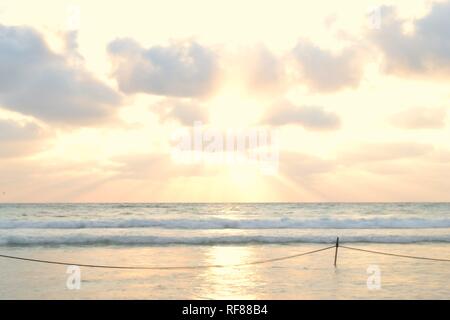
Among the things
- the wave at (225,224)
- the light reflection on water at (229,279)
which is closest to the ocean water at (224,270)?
the light reflection on water at (229,279)

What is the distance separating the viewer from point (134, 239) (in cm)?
2186

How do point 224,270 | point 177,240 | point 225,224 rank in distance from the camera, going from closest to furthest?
point 224,270
point 177,240
point 225,224

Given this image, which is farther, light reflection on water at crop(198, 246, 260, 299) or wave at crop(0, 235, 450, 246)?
wave at crop(0, 235, 450, 246)

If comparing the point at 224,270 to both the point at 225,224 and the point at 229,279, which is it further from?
the point at 225,224

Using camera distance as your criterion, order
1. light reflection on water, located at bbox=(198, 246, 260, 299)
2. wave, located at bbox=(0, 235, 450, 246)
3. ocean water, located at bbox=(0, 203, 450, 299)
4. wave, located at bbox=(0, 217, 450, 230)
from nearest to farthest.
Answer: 1. light reflection on water, located at bbox=(198, 246, 260, 299)
2. ocean water, located at bbox=(0, 203, 450, 299)
3. wave, located at bbox=(0, 235, 450, 246)
4. wave, located at bbox=(0, 217, 450, 230)

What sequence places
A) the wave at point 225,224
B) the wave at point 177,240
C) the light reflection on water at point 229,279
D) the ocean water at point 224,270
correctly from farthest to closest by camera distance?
the wave at point 225,224, the wave at point 177,240, the ocean water at point 224,270, the light reflection on water at point 229,279

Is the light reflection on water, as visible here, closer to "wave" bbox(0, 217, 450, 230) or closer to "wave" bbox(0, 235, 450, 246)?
"wave" bbox(0, 235, 450, 246)

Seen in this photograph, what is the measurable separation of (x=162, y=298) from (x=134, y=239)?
11.6 metres

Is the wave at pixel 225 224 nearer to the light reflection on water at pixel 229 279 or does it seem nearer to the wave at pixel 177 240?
the wave at pixel 177 240

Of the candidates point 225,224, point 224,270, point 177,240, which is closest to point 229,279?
point 224,270

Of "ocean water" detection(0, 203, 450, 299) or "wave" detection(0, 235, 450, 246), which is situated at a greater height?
"wave" detection(0, 235, 450, 246)

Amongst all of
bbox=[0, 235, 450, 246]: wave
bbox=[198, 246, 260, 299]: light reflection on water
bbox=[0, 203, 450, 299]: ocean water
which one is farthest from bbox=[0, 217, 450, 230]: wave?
bbox=[198, 246, 260, 299]: light reflection on water

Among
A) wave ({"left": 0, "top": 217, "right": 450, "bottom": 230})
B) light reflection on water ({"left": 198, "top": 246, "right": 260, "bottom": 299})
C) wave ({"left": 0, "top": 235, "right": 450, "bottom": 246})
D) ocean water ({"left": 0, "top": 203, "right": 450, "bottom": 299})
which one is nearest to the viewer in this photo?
light reflection on water ({"left": 198, "top": 246, "right": 260, "bottom": 299})
